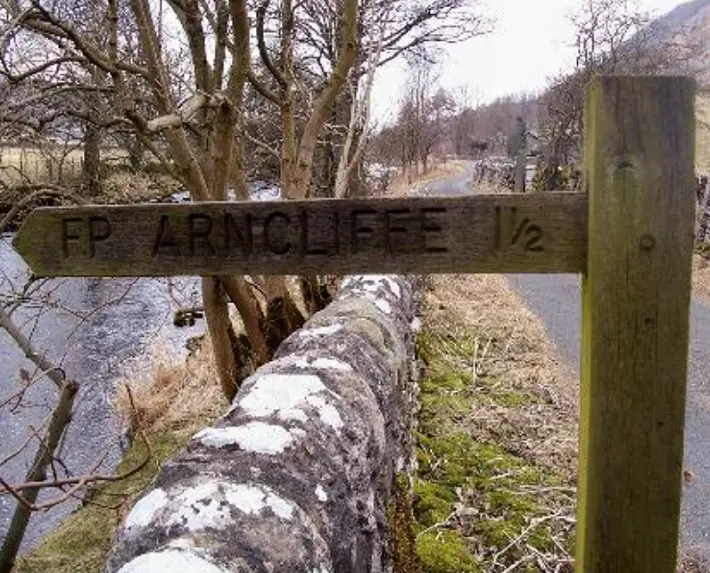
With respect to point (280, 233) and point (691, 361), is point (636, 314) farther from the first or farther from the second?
point (691, 361)

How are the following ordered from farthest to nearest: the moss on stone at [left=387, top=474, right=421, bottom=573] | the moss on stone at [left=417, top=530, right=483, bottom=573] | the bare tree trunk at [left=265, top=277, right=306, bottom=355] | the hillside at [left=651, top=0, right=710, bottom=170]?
the hillside at [left=651, top=0, right=710, bottom=170] → the bare tree trunk at [left=265, top=277, right=306, bottom=355] → the moss on stone at [left=417, top=530, right=483, bottom=573] → the moss on stone at [left=387, top=474, right=421, bottom=573]

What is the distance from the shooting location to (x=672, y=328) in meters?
1.36

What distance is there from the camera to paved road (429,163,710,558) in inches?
170

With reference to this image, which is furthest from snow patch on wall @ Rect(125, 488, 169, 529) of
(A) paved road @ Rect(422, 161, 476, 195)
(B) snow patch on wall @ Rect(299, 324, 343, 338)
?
(A) paved road @ Rect(422, 161, 476, 195)

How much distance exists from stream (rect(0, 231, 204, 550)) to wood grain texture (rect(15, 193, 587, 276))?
138 inches

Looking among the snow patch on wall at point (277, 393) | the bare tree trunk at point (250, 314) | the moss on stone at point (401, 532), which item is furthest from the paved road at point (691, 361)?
the bare tree trunk at point (250, 314)

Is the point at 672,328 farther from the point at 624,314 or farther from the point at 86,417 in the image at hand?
the point at 86,417

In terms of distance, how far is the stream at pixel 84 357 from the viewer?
21.4 feet

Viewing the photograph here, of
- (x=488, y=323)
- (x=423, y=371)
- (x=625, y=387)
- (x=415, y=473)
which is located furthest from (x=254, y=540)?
(x=488, y=323)

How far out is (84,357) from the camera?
888 centimetres

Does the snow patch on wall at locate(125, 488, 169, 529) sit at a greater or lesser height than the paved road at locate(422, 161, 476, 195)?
lesser

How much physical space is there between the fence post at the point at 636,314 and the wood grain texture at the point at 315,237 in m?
0.08

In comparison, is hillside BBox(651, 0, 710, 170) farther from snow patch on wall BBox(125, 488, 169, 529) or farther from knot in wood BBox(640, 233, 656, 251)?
snow patch on wall BBox(125, 488, 169, 529)

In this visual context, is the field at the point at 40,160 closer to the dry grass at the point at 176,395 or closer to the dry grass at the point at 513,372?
the dry grass at the point at 176,395
